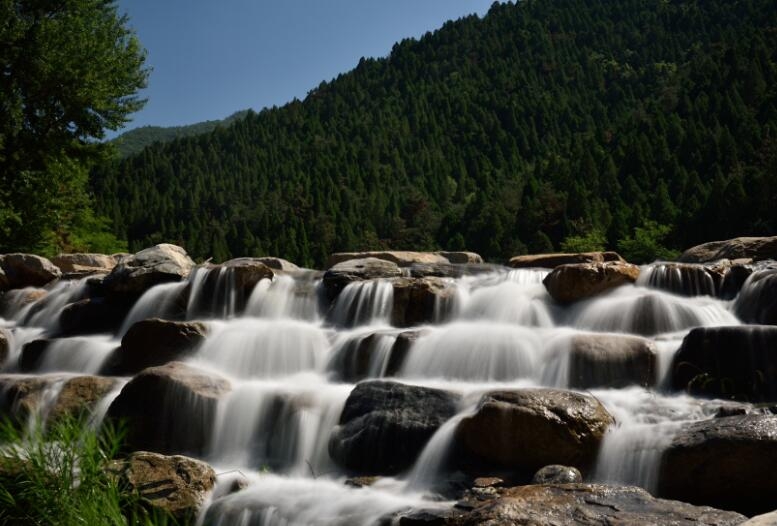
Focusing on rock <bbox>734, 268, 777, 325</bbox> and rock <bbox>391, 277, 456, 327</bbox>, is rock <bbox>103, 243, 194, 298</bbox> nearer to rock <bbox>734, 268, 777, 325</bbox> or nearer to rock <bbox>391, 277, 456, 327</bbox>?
rock <bbox>391, 277, 456, 327</bbox>

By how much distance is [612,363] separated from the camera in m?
11.8

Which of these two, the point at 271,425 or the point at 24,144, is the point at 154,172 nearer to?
the point at 24,144

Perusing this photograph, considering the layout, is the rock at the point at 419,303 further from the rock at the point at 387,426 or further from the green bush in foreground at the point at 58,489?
the green bush in foreground at the point at 58,489

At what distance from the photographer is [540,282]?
57.2 feet

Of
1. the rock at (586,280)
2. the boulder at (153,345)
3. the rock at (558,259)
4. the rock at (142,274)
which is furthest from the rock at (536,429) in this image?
the rock at (558,259)

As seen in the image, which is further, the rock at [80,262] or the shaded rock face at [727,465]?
the rock at [80,262]

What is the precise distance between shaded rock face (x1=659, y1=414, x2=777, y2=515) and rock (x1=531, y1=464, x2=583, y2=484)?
1.11 metres

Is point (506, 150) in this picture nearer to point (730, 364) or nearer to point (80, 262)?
point (80, 262)

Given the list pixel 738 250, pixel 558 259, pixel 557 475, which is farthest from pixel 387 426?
pixel 558 259

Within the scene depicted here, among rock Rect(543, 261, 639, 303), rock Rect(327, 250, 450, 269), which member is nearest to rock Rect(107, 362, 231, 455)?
rock Rect(543, 261, 639, 303)

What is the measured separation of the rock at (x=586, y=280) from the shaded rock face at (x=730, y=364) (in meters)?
3.95

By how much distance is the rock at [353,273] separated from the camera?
1789 cm

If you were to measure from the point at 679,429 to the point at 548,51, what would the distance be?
179224 mm

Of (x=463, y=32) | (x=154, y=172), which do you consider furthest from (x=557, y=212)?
(x=463, y=32)
